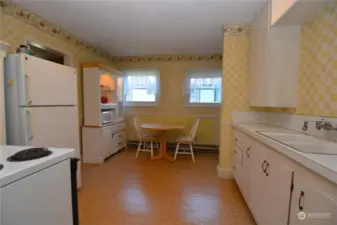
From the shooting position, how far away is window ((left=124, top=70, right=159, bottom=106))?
4.65m

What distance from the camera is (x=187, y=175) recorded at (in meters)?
2.97

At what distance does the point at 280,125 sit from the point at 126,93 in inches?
140

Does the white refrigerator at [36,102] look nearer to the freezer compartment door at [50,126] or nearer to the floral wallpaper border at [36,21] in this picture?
the freezer compartment door at [50,126]

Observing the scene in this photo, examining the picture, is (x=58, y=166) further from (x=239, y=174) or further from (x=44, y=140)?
(x=239, y=174)

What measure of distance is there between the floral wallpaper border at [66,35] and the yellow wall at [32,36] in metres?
0.05

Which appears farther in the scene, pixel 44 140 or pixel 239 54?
pixel 239 54

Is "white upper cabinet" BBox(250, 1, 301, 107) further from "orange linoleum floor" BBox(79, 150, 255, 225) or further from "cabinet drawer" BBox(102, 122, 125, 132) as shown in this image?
"cabinet drawer" BBox(102, 122, 125, 132)

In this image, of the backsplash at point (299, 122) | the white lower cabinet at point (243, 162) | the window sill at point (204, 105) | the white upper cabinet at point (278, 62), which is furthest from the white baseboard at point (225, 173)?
the window sill at point (204, 105)

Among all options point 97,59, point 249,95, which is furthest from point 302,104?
point 97,59

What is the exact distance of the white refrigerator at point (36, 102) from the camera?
5.68ft

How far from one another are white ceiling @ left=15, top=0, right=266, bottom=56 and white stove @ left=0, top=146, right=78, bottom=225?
183 cm

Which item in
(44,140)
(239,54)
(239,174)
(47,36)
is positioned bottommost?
(239,174)

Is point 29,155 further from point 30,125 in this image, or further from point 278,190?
point 278,190

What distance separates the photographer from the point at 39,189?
0.93 m
